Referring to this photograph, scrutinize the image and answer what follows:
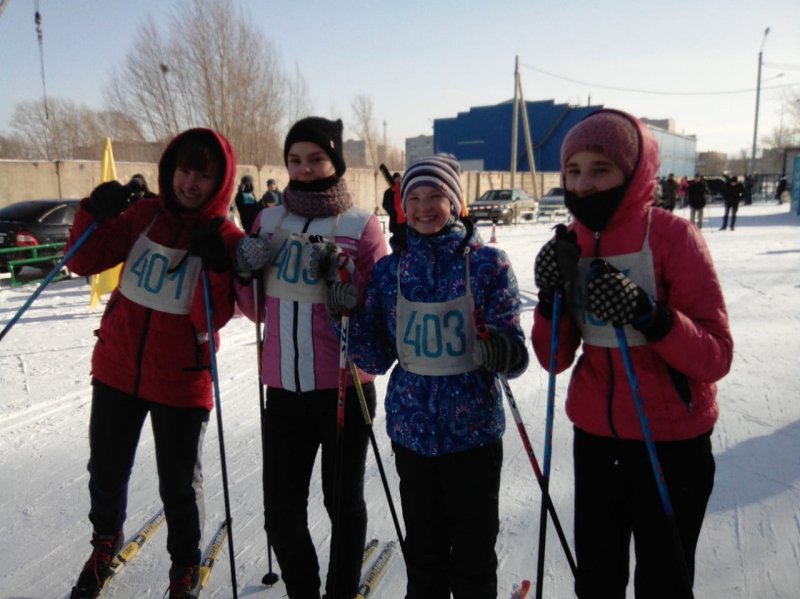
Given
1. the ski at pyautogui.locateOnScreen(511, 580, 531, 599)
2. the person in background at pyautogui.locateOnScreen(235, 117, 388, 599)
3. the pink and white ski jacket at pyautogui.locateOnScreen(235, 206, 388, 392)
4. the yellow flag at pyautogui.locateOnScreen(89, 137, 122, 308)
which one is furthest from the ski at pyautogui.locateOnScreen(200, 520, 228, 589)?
the yellow flag at pyautogui.locateOnScreen(89, 137, 122, 308)

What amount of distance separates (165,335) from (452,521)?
1.31 metres

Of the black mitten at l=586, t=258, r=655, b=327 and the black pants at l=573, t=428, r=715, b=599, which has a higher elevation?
the black mitten at l=586, t=258, r=655, b=327

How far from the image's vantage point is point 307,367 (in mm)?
2201

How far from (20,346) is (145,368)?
4792mm

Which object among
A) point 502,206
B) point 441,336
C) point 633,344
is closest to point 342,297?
point 441,336

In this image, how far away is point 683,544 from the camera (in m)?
1.82

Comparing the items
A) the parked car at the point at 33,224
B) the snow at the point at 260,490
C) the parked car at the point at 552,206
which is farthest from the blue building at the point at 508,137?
the snow at the point at 260,490

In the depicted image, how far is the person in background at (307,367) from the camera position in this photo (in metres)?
2.21

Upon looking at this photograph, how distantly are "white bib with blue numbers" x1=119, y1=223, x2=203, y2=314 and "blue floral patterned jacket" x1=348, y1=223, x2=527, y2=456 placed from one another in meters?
0.85

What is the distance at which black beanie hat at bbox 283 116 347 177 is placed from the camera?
2260 millimetres

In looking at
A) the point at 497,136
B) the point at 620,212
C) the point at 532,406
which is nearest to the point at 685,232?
the point at 620,212

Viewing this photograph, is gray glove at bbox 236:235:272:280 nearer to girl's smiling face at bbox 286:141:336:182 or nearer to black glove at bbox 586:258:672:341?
girl's smiling face at bbox 286:141:336:182

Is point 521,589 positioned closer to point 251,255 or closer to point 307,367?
point 307,367

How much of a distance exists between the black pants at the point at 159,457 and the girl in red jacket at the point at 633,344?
153cm
